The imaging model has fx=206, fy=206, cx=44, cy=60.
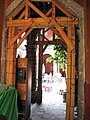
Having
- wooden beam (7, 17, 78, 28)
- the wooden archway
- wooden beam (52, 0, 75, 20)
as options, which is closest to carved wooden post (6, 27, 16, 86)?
the wooden archway

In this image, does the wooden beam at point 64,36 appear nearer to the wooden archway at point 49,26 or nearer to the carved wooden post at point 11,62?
the wooden archway at point 49,26

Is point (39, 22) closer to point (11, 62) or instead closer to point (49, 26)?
point (49, 26)

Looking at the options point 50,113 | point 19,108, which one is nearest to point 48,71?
point 50,113

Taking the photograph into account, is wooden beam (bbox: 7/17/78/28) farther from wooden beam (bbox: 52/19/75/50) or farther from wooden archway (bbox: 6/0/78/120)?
wooden beam (bbox: 52/19/75/50)

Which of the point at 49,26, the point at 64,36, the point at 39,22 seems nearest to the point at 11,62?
the point at 39,22

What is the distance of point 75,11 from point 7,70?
250 cm

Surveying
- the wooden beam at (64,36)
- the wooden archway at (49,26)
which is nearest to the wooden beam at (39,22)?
the wooden archway at (49,26)

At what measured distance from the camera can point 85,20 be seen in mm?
5250

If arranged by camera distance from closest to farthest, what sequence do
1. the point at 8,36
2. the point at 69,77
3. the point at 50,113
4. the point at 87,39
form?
the point at 87,39 → the point at 69,77 → the point at 8,36 → the point at 50,113

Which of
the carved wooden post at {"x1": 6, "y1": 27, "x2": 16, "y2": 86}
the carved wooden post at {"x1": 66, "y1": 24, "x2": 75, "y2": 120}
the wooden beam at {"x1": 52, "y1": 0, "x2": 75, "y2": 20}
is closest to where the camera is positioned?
the carved wooden post at {"x1": 66, "y1": 24, "x2": 75, "y2": 120}

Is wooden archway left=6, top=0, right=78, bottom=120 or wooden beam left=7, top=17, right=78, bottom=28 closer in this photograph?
wooden archway left=6, top=0, right=78, bottom=120

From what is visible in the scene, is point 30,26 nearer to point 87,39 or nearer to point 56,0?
point 56,0

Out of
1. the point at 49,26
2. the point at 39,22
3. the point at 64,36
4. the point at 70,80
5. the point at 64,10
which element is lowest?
the point at 70,80

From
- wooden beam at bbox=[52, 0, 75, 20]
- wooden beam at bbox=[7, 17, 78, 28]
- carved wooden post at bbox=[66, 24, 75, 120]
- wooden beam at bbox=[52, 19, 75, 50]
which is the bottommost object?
carved wooden post at bbox=[66, 24, 75, 120]
